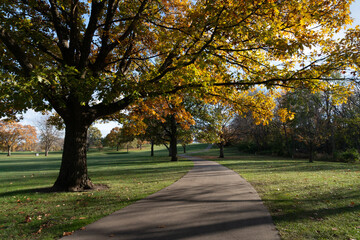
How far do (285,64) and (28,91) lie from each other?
8279mm

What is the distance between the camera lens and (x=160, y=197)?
6.81 metres

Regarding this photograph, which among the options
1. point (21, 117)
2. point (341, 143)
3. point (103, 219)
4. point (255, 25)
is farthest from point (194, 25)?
point (341, 143)

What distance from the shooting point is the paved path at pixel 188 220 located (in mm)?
3914

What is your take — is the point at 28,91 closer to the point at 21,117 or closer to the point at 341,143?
the point at 21,117

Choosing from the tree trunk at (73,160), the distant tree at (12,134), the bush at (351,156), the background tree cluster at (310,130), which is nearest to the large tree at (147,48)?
the tree trunk at (73,160)

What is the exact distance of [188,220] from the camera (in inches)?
184

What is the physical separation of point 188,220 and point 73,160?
572 centimetres

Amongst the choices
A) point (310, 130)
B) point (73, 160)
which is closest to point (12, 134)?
point (73, 160)

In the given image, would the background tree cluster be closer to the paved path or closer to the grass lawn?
the grass lawn

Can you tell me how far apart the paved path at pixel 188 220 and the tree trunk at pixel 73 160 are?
3.45m

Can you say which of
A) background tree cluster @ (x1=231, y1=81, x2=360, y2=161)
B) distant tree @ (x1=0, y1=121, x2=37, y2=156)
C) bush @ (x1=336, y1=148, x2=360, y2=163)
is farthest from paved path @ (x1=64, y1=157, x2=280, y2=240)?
distant tree @ (x1=0, y1=121, x2=37, y2=156)

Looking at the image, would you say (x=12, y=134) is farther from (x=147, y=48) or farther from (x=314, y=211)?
(x=314, y=211)

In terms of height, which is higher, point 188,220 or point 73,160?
point 73,160

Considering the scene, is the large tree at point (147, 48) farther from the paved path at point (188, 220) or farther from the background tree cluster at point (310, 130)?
the background tree cluster at point (310, 130)
